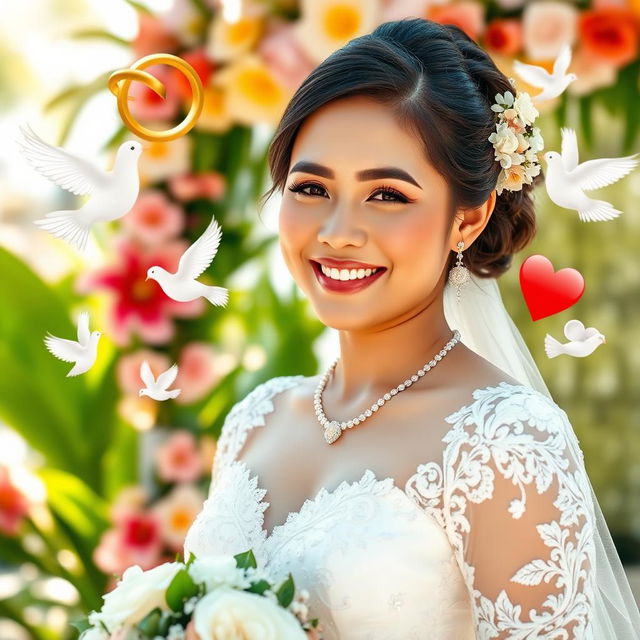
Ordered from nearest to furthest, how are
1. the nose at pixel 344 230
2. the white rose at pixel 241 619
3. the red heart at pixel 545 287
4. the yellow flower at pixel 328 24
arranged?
the white rose at pixel 241 619, the nose at pixel 344 230, the red heart at pixel 545 287, the yellow flower at pixel 328 24

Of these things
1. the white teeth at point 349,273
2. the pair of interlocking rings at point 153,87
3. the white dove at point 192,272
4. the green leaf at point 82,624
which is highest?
the pair of interlocking rings at point 153,87

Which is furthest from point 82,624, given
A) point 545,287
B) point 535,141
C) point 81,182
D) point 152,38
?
point 152,38

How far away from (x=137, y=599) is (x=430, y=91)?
95cm

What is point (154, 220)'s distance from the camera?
10.6 feet

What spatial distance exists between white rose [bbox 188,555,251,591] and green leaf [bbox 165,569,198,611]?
0.07 feet

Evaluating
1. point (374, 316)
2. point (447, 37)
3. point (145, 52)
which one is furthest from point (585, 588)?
point (145, 52)

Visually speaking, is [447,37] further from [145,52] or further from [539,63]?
[145,52]

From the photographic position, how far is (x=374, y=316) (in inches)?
70.3

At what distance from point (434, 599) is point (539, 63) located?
188 cm

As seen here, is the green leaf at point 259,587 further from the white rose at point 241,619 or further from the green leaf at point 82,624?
the green leaf at point 82,624

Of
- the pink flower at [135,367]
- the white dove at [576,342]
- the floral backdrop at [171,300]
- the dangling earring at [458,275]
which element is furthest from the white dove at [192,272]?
the pink flower at [135,367]

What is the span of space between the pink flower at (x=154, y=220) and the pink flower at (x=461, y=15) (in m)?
1.00

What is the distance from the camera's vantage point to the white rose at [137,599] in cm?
147

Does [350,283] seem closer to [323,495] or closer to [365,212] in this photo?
[365,212]
